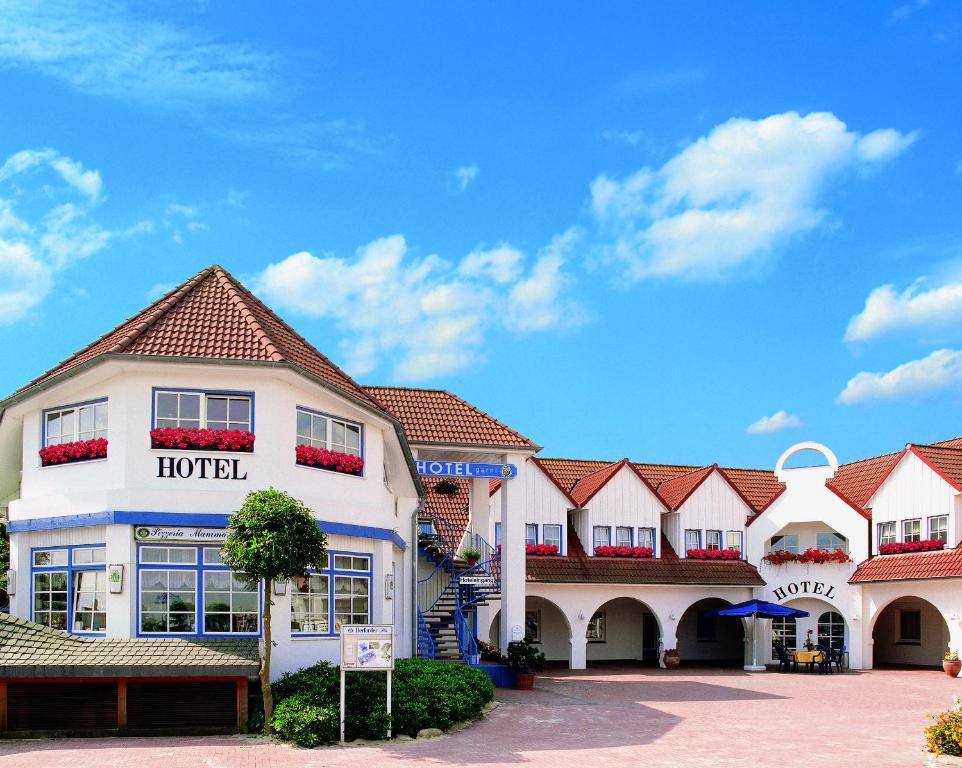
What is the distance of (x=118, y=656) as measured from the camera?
55.2ft

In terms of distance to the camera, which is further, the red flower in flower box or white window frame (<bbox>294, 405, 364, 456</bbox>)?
the red flower in flower box

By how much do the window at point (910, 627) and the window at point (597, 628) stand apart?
988cm

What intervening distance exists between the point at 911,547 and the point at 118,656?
23551 millimetres

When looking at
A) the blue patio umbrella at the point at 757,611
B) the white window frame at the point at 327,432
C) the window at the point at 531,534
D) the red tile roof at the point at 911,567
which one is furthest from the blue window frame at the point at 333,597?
the red tile roof at the point at 911,567

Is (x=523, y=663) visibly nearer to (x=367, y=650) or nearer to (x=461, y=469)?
(x=461, y=469)

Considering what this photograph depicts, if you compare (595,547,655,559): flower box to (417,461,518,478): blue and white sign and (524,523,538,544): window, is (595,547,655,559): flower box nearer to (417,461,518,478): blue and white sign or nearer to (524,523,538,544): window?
(524,523,538,544): window

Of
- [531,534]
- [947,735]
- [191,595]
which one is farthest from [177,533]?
[531,534]

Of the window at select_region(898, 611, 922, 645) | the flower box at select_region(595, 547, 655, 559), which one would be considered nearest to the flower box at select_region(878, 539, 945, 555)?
the window at select_region(898, 611, 922, 645)

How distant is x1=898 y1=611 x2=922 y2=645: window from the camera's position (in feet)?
120

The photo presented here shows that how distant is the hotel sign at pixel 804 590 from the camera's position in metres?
33.8

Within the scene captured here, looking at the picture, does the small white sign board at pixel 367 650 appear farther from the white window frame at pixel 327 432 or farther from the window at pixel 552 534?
the window at pixel 552 534

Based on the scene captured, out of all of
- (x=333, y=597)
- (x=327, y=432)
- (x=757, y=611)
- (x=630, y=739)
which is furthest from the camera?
(x=757, y=611)

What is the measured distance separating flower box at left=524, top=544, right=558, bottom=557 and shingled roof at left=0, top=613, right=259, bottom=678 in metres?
16.0

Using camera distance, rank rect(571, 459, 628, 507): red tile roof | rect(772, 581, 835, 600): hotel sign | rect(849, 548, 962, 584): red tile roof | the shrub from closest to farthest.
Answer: the shrub
rect(849, 548, 962, 584): red tile roof
rect(772, 581, 835, 600): hotel sign
rect(571, 459, 628, 507): red tile roof
